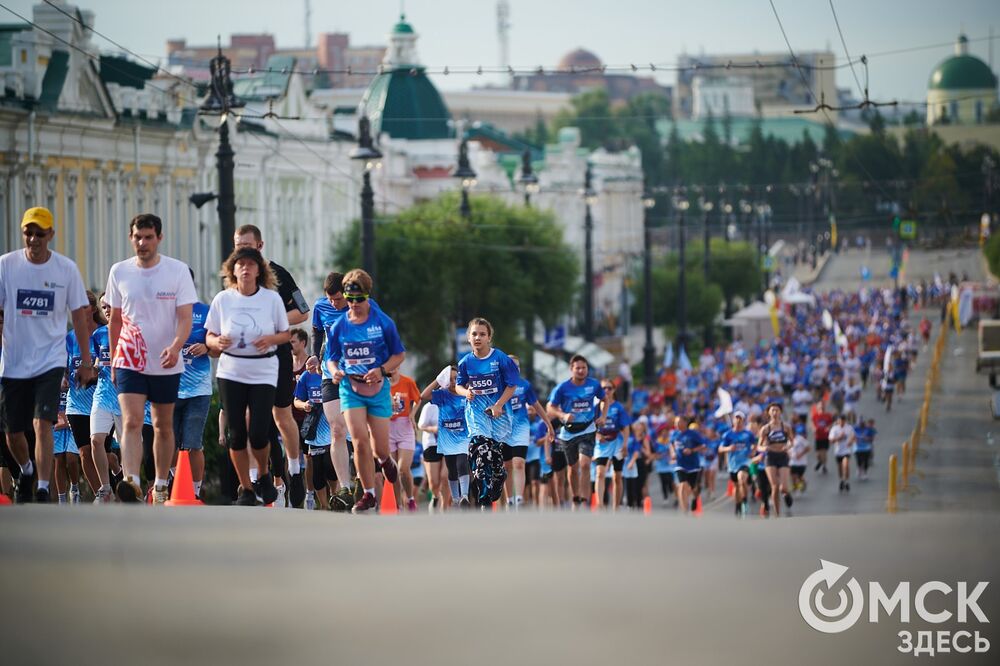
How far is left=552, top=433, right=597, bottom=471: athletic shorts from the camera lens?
64.1 ft

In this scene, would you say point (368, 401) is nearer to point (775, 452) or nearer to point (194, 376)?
point (194, 376)

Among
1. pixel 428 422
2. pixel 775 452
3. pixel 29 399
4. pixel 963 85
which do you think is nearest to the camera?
pixel 29 399

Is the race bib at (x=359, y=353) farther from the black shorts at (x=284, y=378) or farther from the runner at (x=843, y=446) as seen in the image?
the runner at (x=843, y=446)

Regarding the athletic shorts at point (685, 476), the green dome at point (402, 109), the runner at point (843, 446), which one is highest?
the green dome at point (402, 109)

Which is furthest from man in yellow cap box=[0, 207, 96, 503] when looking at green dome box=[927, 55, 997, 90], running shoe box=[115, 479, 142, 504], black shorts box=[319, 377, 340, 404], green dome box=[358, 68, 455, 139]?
green dome box=[927, 55, 997, 90]

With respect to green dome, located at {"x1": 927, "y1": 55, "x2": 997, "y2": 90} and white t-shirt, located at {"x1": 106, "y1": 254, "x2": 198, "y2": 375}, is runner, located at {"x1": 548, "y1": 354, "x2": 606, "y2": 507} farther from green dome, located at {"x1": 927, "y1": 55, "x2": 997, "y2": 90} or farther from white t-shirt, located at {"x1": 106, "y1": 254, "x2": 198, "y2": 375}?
green dome, located at {"x1": 927, "y1": 55, "x2": 997, "y2": 90}

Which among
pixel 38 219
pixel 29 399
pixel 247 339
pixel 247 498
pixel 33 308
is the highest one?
pixel 38 219

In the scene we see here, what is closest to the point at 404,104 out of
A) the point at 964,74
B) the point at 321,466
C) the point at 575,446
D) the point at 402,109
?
the point at 402,109

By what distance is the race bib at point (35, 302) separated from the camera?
13469 mm

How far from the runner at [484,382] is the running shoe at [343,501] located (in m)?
1.80

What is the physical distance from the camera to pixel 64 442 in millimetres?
17391

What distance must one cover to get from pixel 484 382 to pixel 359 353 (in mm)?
2231

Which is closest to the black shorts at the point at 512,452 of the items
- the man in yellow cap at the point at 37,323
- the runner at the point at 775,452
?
the man in yellow cap at the point at 37,323

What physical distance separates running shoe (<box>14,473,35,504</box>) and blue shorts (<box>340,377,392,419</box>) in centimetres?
260
